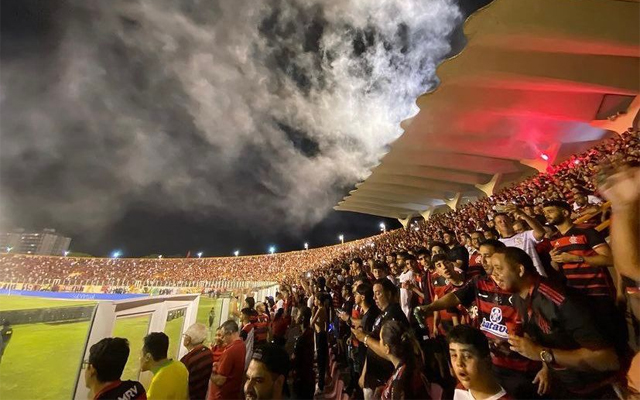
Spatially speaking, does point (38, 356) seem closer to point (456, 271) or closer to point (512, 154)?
point (456, 271)

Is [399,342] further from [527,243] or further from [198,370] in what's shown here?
[198,370]

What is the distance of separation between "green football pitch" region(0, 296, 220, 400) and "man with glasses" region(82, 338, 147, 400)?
69.9 inches

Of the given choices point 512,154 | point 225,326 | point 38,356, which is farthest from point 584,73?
point 38,356

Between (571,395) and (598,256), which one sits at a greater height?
(598,256)

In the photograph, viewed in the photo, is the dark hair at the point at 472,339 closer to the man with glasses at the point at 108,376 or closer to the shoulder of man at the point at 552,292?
the shoulder of man at the point at 552,292

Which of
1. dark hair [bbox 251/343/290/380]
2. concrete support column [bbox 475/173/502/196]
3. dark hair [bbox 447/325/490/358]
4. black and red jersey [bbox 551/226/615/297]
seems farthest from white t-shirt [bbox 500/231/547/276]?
concrete support column [bbox 475/173/502/196]

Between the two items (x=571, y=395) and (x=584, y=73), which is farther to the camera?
(x=584, y=73)

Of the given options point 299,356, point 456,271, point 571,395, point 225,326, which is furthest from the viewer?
point 299,356

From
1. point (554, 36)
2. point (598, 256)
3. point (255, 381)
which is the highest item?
point (554, 36)

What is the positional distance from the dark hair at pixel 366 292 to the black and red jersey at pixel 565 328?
1.50m

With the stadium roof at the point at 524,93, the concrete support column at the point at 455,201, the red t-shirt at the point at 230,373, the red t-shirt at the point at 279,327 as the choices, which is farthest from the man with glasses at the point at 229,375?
the concrete support column at the point at 455,201

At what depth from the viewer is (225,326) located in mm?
3951

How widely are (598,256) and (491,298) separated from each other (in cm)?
103

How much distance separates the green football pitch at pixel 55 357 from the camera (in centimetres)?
404
